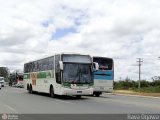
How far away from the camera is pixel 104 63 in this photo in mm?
37594

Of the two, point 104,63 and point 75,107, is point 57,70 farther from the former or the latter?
point 75,107

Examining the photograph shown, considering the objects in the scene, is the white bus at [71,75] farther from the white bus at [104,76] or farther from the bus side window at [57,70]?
the white bus at [104,76]

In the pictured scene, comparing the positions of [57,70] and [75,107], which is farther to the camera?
[57,70]

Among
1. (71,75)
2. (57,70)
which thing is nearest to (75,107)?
(71,75)

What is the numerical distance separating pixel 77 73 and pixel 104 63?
746cm

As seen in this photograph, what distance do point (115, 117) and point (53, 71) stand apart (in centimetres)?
1550

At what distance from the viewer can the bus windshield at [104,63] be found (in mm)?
37094

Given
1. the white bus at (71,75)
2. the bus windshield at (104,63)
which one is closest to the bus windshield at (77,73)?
the white bus at (71,75)

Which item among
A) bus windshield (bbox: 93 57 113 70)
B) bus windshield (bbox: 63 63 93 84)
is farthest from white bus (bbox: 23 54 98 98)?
bus windshield (bbox: 93 57 113 70)

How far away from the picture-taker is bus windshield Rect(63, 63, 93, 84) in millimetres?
30375

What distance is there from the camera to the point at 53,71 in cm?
3272

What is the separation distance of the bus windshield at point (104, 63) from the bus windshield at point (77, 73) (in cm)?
608

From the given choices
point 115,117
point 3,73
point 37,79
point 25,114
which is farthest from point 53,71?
Answer: point 3,73

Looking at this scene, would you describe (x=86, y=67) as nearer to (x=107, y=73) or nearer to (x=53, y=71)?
(x=53, y=71)
